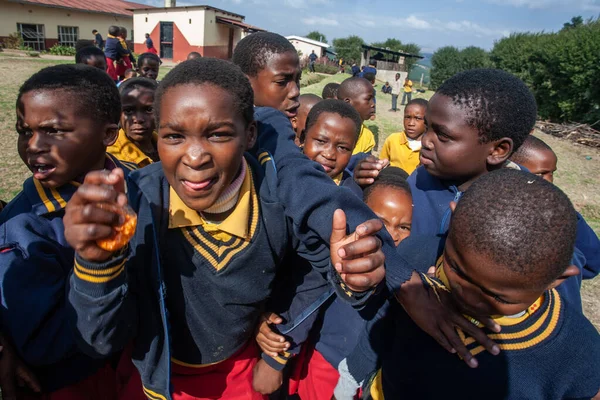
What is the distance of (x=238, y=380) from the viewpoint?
5.64 feet

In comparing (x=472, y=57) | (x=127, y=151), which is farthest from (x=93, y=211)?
(x=472, y=57)

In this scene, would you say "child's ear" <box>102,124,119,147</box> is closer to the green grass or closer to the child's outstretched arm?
the child's outstretched arm

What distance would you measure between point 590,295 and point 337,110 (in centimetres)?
350

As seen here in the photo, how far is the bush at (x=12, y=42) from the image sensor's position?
18781mm

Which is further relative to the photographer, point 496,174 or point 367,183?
point 367,183

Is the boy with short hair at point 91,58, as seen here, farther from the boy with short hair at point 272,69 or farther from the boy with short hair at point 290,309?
the boy with short hair at point 290,309

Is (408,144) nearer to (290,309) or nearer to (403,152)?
(403,152)

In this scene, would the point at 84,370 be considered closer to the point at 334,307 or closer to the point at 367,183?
the point at 334,307

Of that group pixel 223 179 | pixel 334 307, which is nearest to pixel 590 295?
pixel 334 307

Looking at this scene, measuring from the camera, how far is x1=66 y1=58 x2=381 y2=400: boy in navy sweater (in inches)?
49.1

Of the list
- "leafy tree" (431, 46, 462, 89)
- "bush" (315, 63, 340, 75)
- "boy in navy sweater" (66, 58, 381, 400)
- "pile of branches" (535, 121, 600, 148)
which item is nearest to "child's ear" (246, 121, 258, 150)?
"boy in navy sweater" (66, 58, 381, 400)

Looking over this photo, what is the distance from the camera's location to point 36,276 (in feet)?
4.02

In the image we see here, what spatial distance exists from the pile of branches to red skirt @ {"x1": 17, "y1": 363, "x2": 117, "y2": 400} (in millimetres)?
14241

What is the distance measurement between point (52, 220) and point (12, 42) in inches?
933
